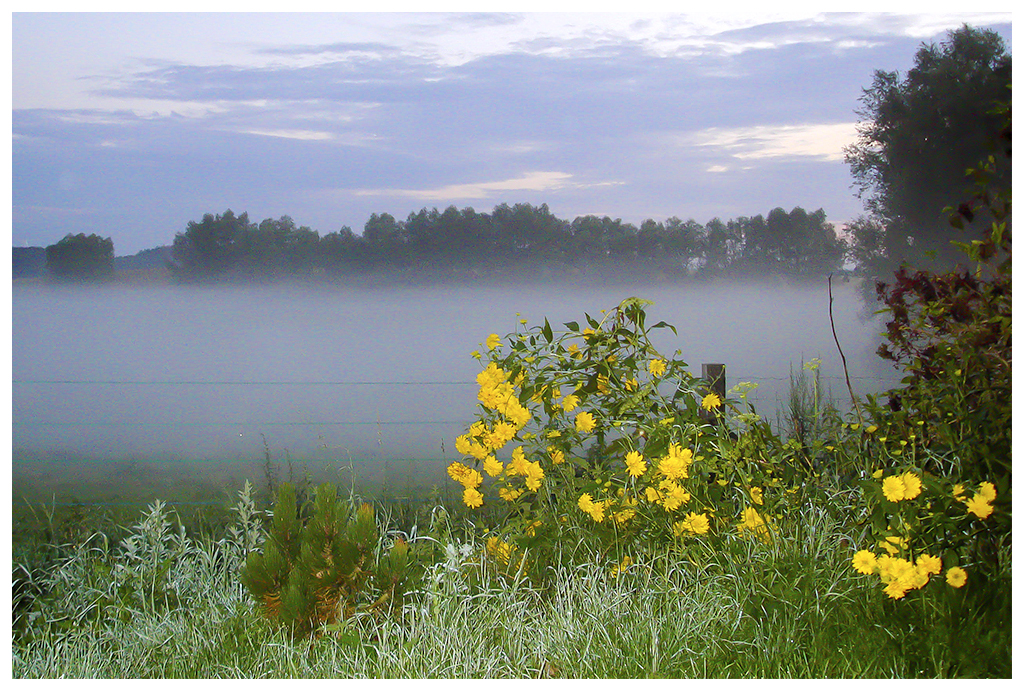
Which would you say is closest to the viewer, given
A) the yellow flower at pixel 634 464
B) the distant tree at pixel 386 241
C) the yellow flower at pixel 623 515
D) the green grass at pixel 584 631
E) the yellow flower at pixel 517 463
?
the green grass at pixel 584 631

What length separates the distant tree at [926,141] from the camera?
4121 mm

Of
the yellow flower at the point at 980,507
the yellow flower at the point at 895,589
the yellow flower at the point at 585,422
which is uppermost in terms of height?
the yellow flower at the point at 585,422

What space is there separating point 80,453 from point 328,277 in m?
1.53

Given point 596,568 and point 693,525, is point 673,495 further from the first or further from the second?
point 596,568

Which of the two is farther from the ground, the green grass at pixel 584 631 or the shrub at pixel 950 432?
the shrub at pixel 950 432

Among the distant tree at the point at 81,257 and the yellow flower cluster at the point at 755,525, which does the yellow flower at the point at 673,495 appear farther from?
the distant tree at the point at 81,257

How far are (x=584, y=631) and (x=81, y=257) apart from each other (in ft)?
10.7

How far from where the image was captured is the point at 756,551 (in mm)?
2600

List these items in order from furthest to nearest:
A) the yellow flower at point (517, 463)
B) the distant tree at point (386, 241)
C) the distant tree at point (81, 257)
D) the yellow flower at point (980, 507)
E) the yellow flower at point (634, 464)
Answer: the distant tree at point (386, 241), the distant tree at point (81, 257), the yellow flower at point (517, 463), the yellow flower at point (634, 464), the yellow flower at point (980, 507)

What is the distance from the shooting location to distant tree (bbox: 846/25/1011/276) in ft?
13.5

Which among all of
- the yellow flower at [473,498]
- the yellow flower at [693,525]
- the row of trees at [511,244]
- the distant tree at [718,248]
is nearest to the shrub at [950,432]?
the yellow flower at [693,525]

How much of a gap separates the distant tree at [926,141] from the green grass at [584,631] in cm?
222

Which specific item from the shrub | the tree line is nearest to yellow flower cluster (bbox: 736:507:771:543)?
the shrub
